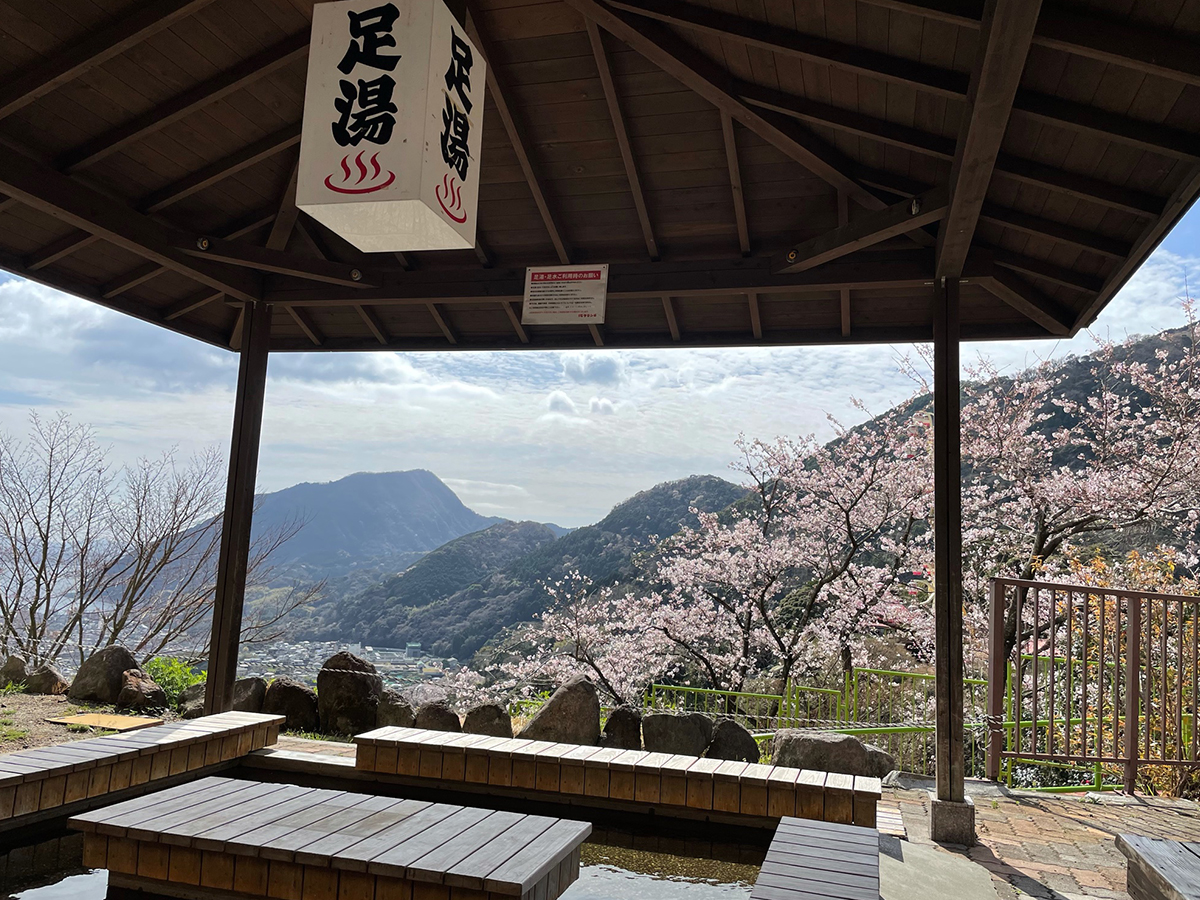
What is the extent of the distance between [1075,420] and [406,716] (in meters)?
14.1

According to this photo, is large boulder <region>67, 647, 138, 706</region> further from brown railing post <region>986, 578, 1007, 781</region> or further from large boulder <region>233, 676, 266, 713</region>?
brown railing post <region>986, 578, 1007, 781</region>

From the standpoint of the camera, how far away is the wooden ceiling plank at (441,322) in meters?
5.85

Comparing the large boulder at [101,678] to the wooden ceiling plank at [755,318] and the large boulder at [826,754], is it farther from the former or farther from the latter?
the wooden ceiling plank at [755,318]

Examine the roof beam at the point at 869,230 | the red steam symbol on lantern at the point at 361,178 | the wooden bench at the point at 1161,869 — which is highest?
the roof beam at the point at 869,230

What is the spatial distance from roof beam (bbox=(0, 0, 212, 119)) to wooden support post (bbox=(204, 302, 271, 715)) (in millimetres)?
2008

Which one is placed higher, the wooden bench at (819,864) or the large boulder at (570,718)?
the wooden bench at (819,864)

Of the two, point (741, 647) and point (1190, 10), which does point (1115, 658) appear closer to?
point (1190, 10)

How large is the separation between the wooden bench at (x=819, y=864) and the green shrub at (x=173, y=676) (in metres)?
5.90

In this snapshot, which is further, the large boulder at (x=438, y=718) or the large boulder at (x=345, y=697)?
the large boulder at (x=345, y=697)

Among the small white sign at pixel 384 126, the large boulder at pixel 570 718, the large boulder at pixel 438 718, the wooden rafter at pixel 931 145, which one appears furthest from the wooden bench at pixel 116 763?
the wooden rafter at pixel 931 145

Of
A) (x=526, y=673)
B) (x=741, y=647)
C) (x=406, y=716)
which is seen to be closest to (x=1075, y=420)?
(x=741, y=647)

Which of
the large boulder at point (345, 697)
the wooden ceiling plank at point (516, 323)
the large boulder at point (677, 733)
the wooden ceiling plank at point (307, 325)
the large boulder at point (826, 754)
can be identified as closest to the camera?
the large boulder at point (826, 754)

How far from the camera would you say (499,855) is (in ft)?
8.26

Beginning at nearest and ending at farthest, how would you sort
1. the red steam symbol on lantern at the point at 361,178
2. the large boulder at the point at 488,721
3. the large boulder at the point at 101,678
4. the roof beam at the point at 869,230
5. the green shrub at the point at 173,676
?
1. the red steam symbol on lantern at the point at 361,178
2. the roof beam at the point at 869,230
3. the large boulder at the point at 488,721
4. the large boulder at the point at 101,678
5. the green shrub at the point at 173,676
